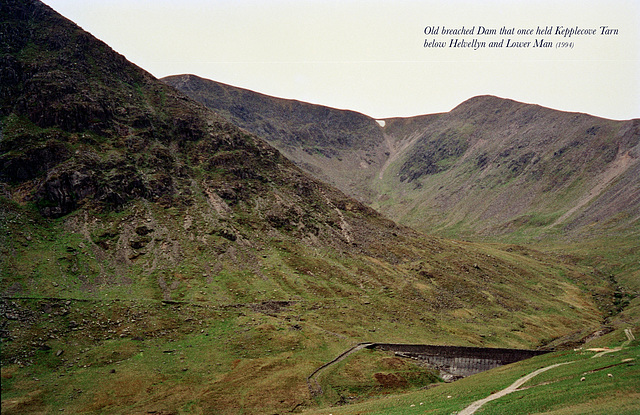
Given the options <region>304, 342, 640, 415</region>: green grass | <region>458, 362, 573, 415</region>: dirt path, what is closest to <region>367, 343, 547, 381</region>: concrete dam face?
<region>304, 342, 640, 415</region>: green grass

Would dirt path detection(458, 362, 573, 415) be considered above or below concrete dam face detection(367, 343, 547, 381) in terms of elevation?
above

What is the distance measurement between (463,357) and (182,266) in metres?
72.6

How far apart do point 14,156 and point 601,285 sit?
654 feet

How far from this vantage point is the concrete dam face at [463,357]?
75250 millimetres

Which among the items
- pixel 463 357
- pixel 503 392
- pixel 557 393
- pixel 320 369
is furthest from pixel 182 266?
pixel 557 393

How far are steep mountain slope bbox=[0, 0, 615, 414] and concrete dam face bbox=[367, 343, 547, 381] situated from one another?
7685 mm

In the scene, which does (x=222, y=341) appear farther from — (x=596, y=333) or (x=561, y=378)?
(x=596, y=333)

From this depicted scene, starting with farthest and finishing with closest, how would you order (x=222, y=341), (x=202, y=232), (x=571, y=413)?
(x=202, y=232), (x=222, y=341), (x=571, y=413)

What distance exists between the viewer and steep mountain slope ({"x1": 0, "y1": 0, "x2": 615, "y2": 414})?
6062 centimetres

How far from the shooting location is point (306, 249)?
5000 inches

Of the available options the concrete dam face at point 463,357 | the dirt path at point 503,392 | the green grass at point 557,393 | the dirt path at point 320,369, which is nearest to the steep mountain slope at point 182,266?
the dirt path at point 320,369

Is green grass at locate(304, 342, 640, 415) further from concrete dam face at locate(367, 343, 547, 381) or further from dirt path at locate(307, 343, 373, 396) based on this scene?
concrete dam face at locate(367, 343, 547, 381)

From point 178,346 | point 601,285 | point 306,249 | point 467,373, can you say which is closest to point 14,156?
point 178,346

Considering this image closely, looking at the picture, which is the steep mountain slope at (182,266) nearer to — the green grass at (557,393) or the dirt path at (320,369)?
the dirt path at (320,369)
